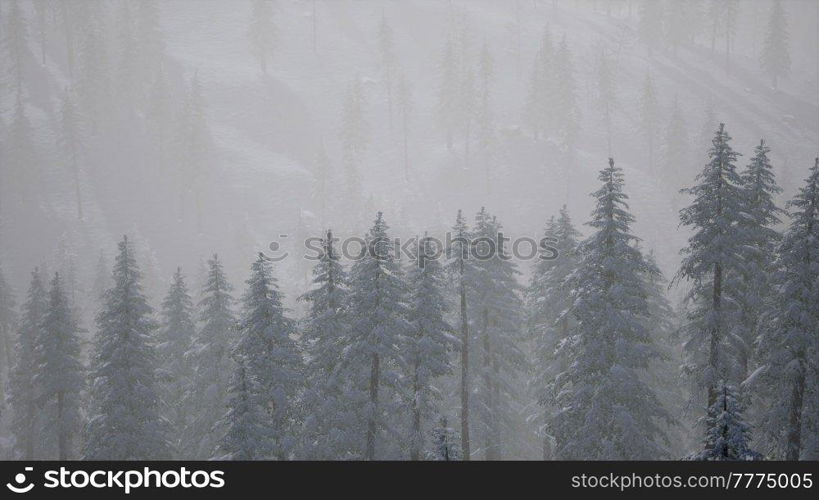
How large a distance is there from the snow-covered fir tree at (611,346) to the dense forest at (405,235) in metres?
0.11

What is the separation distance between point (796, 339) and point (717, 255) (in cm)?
369

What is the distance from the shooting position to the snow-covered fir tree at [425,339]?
22047mm

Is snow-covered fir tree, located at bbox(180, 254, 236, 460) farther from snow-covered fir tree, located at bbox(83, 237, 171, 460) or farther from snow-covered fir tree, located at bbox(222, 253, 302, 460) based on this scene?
snow-covered fir tree, located at bbox(222, 253, 302, 460)

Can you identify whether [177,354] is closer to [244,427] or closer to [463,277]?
[244,427]

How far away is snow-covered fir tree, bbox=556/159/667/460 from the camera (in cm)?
1934

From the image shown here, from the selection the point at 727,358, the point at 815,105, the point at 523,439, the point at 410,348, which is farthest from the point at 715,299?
the point at 815,105

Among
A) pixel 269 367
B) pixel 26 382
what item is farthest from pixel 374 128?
pixel 269 367

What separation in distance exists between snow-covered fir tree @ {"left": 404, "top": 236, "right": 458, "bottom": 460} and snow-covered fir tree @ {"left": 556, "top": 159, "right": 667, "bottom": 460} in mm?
4884

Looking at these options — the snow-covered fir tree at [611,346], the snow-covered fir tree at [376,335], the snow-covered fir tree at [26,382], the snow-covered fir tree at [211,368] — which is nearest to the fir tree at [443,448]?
the snow-covered fir tree at [376,335]

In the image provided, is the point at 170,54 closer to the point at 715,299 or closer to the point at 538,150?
the point at 538,150

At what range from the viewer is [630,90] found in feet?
306

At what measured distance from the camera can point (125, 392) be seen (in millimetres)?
24188

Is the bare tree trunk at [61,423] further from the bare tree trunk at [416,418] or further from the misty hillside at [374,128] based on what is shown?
the misty hillside at [374,128]
